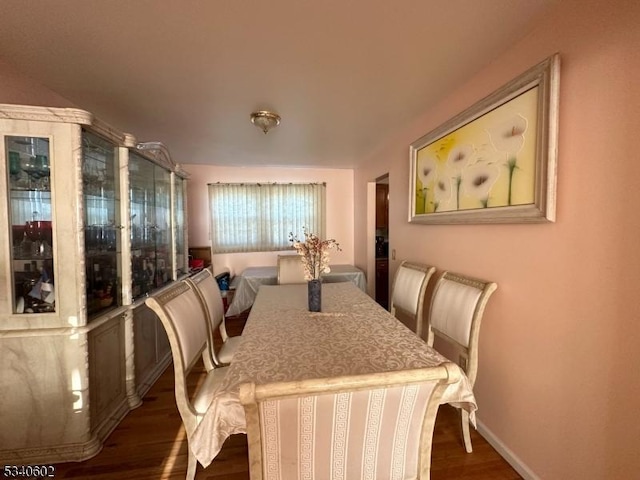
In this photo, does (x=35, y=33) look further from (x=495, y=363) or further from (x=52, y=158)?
(x=495, y=363)

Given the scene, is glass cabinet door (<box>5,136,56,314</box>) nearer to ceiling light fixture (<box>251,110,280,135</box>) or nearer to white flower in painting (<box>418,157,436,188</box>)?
ceiling light fixture (<box>251,110,280,135</box>)

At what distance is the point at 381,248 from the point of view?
14.7ft

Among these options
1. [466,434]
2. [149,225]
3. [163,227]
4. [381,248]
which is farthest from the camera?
[381,248]

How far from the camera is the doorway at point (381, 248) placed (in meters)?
4.21

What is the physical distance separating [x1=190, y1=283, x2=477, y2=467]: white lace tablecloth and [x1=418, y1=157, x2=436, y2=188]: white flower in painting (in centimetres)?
116

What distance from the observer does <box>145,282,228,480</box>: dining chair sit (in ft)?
4.01

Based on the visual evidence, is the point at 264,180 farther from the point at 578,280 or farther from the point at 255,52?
the point at 578,280

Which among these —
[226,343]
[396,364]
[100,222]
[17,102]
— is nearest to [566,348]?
[396,364]

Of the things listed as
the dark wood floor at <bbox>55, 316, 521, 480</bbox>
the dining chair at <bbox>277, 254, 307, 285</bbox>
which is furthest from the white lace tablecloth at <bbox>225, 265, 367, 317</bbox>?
the dark wood floor at <bbox>55, 316, 521, 480</bbox>

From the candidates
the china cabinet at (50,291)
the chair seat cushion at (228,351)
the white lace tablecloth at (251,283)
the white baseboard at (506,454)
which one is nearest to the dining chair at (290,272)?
the white lace tablecloth at (251,283)

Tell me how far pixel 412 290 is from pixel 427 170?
39.6 inches

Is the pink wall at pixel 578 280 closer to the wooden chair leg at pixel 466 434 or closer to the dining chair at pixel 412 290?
the wooden chair leg at pixel 466 434

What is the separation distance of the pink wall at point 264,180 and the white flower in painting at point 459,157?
2.77 meters

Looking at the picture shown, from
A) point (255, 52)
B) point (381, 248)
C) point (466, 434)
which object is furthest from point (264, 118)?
point (381, 248)
